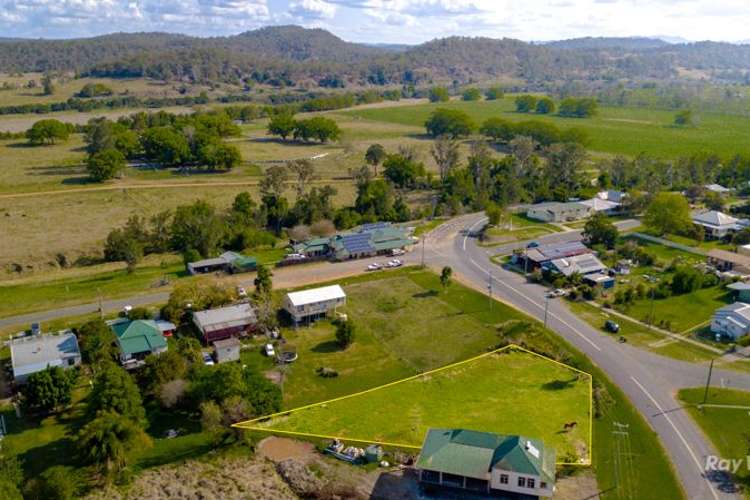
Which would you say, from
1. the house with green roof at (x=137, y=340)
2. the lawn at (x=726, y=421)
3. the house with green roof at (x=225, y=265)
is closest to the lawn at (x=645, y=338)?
the lawn at (x=726, y=421)

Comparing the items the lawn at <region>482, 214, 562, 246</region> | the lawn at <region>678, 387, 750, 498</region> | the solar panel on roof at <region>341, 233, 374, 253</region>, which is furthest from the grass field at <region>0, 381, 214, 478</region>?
the lawn at <region>482, 214, 562, 246</region>

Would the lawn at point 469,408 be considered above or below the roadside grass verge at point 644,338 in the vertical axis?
below

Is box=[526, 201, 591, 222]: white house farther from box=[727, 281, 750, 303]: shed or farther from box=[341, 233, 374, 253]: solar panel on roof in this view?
box=[341, 233, 374, 253]: solar panel on roof

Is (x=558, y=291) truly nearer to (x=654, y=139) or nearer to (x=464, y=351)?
(x=464, y=351)

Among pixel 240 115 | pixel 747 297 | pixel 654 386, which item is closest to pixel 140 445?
pixel 654 386

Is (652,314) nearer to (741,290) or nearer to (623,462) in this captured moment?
(741,290)

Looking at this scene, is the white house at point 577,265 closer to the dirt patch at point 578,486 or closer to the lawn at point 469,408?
the lawn at point 469,408
